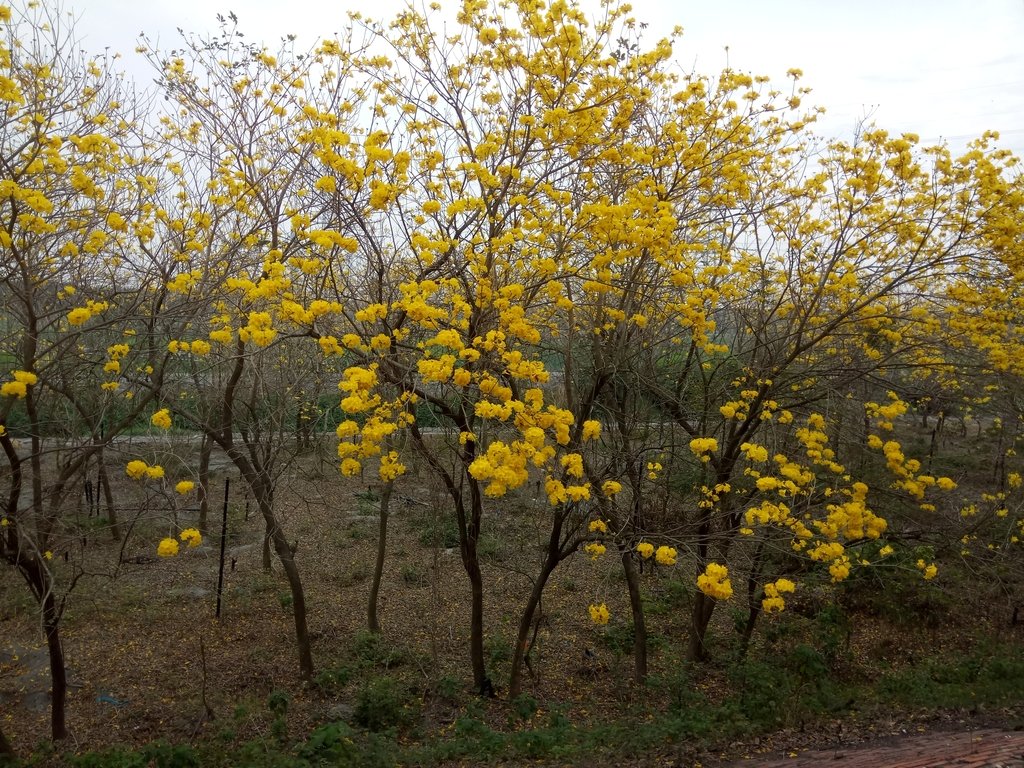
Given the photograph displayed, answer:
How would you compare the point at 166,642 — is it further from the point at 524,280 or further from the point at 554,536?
the point at 524,280

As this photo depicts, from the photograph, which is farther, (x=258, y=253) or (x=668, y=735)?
(x=258, y=253)

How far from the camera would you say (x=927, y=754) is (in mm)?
3986

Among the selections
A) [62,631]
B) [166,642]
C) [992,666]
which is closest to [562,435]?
[992,666]

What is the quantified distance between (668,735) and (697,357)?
4.13 meters

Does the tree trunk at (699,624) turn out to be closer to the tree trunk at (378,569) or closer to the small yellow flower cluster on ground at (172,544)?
the tree trunk at (378,569)

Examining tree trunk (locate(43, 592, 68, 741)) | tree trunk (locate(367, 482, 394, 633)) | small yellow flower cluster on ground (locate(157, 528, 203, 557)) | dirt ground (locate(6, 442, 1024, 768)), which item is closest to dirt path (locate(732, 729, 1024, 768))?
dirt ground (locate(6, 442, 1024, 768))

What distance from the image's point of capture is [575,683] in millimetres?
7281

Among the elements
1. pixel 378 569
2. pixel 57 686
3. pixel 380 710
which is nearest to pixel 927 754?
pixel 380 710

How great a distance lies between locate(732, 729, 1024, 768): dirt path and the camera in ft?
11.8

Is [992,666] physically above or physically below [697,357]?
below

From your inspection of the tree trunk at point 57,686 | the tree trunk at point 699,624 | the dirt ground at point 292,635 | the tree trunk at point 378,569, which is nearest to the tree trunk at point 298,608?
the dirt ground at point 292,635

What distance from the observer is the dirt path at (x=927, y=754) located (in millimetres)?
3602

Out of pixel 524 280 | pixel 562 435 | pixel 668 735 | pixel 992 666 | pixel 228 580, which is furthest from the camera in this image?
pixel 228 580

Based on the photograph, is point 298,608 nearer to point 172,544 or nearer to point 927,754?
point 172,544
